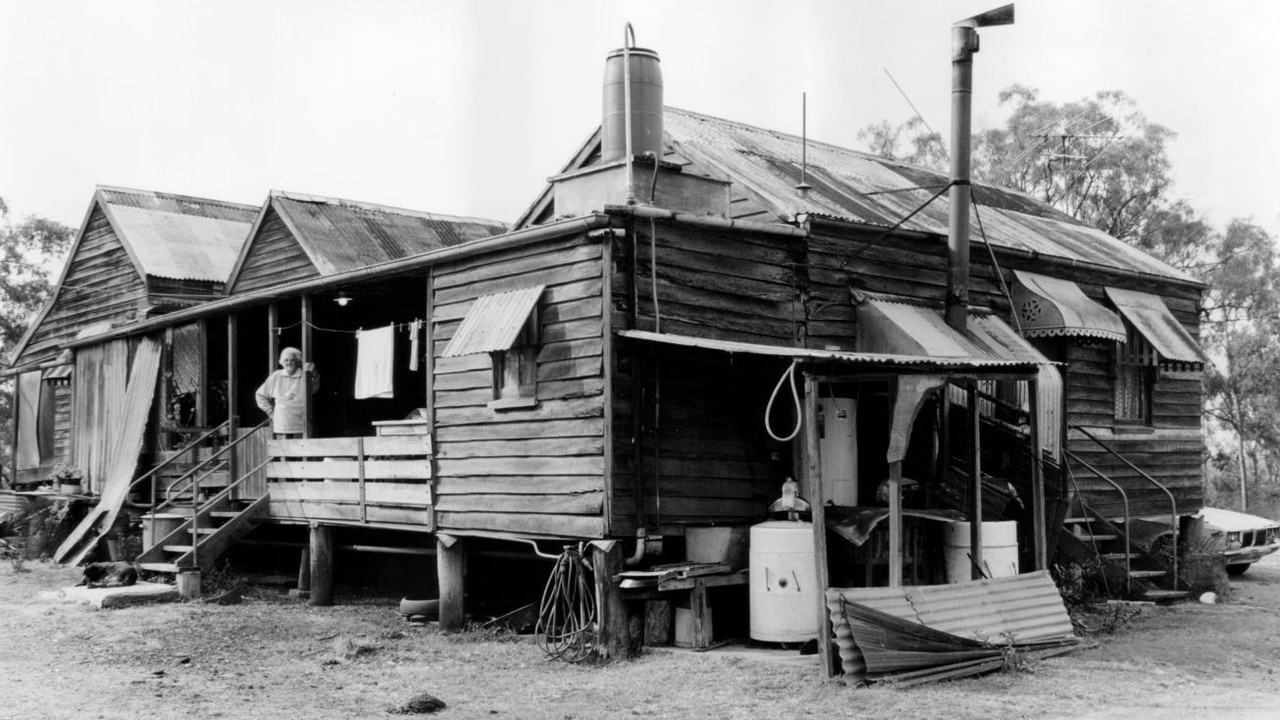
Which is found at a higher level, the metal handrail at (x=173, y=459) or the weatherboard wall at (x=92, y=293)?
the weatherboard wall at (x=92, y=293)

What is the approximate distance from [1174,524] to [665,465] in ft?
24.2

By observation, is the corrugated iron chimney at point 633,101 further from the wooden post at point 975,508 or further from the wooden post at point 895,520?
the wooden post at point 895,520

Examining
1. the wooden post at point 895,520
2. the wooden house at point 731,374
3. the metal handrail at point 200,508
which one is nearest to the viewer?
the wooden post at point 895,520

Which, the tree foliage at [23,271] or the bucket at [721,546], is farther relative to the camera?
the tree foliage at [23,271]

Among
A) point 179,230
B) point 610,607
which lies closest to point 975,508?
point 610,607

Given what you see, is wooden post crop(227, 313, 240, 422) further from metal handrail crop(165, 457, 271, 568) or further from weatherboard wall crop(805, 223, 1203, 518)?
A: weatherboard wall crop(805, 223, 1203, 518)

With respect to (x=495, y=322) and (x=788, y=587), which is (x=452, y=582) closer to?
(x=495, y=322)

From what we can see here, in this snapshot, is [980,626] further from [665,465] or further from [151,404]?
[151,404]

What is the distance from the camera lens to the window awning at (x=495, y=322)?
12.4m

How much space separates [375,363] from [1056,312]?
8.91 metres

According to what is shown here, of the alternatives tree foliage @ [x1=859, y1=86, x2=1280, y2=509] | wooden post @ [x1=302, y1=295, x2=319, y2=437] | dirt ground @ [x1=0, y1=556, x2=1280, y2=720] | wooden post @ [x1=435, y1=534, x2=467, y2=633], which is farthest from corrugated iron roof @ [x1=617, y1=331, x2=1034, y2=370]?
tree foliage @ [x1=859, y1=86, x2=1280, y2=509]

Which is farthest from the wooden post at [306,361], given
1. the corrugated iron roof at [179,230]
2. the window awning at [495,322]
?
the corrugated iron roof at [179,230]

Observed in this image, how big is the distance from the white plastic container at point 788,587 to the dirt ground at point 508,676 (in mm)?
429

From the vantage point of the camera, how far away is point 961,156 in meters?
15.2
